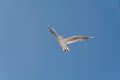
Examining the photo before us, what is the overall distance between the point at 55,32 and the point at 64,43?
100 cm

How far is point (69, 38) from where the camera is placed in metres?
49.7

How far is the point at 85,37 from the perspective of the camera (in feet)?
160

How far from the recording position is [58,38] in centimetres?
4997

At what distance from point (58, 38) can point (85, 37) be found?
7.04ft

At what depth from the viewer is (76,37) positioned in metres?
49.0

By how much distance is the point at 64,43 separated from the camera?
163 ft

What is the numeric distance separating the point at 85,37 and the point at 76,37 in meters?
0.63

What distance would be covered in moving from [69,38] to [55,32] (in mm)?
1072

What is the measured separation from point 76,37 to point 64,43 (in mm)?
1172

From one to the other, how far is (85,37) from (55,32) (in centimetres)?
227

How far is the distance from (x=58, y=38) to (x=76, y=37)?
1561 millimetres
